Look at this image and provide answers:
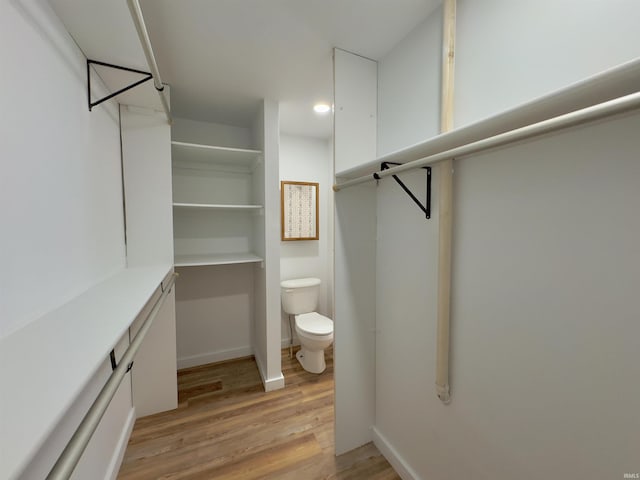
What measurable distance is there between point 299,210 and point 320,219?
27 cm

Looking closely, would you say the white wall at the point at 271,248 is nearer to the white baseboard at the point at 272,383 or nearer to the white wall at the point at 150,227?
the white baseboard at the point at 272,383

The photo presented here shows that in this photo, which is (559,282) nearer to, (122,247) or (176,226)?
(122,247)

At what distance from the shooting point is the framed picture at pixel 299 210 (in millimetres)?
2777

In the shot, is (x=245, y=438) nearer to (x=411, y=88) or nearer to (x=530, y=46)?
(x=411, y=88)

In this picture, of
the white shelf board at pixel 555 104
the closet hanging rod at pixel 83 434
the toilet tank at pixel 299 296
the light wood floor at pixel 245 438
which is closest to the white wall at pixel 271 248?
the light wood floor at pixel 245 438

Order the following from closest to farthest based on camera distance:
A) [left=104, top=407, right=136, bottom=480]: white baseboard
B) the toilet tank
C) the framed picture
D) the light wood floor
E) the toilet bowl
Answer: [left=104, top=407, right=136, bottom=480]: white baseboard → the light wood floor → the toilet bowl → the toilet tank → the framed picture

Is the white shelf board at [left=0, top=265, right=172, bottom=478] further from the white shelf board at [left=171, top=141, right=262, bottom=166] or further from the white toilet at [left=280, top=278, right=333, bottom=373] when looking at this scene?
the white toilet at [left=280, top=278, right=333, bottom=373]

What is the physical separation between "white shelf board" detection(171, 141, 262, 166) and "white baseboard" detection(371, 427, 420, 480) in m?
2.20

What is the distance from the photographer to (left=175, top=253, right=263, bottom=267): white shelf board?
2.11 metres

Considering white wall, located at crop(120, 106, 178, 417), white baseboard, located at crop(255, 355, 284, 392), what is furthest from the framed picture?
white baseboard, located at crop(255, 355, 284, 392)

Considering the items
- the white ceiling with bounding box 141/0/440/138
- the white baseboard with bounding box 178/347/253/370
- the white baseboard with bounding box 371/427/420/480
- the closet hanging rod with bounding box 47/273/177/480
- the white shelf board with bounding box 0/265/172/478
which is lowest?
the white baseboard with bounding box 371/427/420/480

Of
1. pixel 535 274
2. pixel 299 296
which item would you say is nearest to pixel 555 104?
pixel 535 274

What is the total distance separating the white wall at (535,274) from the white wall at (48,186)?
1.24 metres

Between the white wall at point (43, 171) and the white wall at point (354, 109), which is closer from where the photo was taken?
the white wall at point (43, 171)
